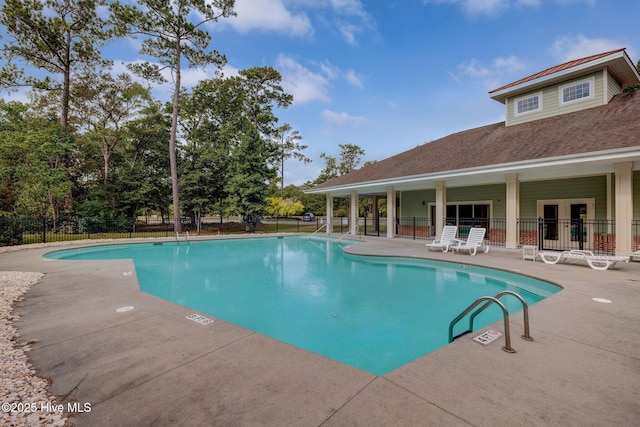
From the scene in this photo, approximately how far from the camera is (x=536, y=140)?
37.3 feet

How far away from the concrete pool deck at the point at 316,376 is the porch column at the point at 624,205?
6.21 m

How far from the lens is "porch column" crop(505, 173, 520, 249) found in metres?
11.4

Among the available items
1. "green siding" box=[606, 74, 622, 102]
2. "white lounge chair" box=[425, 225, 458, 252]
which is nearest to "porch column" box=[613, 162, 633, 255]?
"white lounge chair" box=[425, 225, 458, 252]

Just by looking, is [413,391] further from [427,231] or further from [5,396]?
[427,231]

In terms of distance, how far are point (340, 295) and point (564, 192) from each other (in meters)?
12.0

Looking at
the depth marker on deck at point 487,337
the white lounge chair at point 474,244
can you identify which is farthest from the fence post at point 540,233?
the depth marker on deck at point 487,337

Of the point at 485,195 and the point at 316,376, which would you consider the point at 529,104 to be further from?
the point at 316,376

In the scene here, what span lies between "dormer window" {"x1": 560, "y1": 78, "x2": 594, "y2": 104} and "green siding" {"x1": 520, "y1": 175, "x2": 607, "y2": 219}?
136 inches

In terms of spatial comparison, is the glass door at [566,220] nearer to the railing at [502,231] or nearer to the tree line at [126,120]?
the railing at [502,231]

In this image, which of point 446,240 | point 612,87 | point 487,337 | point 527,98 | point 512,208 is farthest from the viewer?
point 527,98

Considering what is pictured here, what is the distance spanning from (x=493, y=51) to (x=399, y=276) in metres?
14.0

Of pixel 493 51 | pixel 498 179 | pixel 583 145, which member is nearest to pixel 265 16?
pixel 493 51

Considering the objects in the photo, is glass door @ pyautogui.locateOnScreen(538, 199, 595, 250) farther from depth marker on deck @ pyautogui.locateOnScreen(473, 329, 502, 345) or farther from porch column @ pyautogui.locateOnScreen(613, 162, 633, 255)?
depth marker on deck @ pyautogui.locateOnScreen(473, 329, 502, 345)

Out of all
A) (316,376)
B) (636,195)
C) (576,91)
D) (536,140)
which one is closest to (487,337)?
(316,376)
